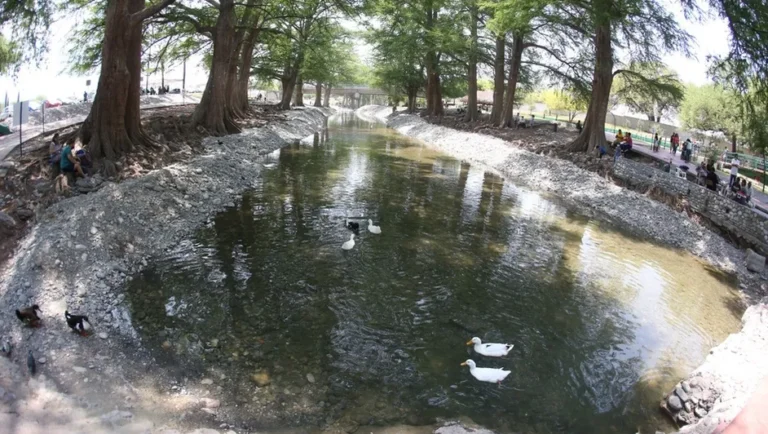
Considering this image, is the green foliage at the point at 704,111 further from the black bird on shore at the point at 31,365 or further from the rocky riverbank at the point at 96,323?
the black bird on shore at the point at 31,365

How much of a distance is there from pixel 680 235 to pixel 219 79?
21586 mm

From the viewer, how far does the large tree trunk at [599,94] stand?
2334 centimetres

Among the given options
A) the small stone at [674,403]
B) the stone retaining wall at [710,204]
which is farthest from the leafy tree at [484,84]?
the small stone at [674,403]

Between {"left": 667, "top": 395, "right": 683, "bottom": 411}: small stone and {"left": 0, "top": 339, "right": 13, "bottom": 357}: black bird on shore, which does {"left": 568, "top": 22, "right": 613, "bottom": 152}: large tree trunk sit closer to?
{"left": 667, "top": 395, "right": 683, "bottom": 411}: small stone

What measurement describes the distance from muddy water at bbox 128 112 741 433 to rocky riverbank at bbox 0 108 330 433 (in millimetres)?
433

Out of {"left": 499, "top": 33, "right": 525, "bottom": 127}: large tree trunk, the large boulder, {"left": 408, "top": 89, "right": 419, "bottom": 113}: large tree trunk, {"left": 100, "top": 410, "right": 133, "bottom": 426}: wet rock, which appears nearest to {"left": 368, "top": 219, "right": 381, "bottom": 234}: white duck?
{"left": 100, "top": 410, "right": 133, "bottom": 426}: wet rock

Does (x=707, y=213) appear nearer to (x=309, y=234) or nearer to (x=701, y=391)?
(x=701, y=391)

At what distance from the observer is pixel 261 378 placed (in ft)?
22.9

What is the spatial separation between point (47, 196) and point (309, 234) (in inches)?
250

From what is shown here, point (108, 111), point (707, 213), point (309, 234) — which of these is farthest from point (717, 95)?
point (108, 111)

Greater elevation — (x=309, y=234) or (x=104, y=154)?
(x=104, y=154)

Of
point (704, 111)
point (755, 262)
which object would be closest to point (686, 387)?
point (755, 262)

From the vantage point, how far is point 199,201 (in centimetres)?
1488

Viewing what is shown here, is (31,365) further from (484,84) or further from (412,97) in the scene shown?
(484,84)
